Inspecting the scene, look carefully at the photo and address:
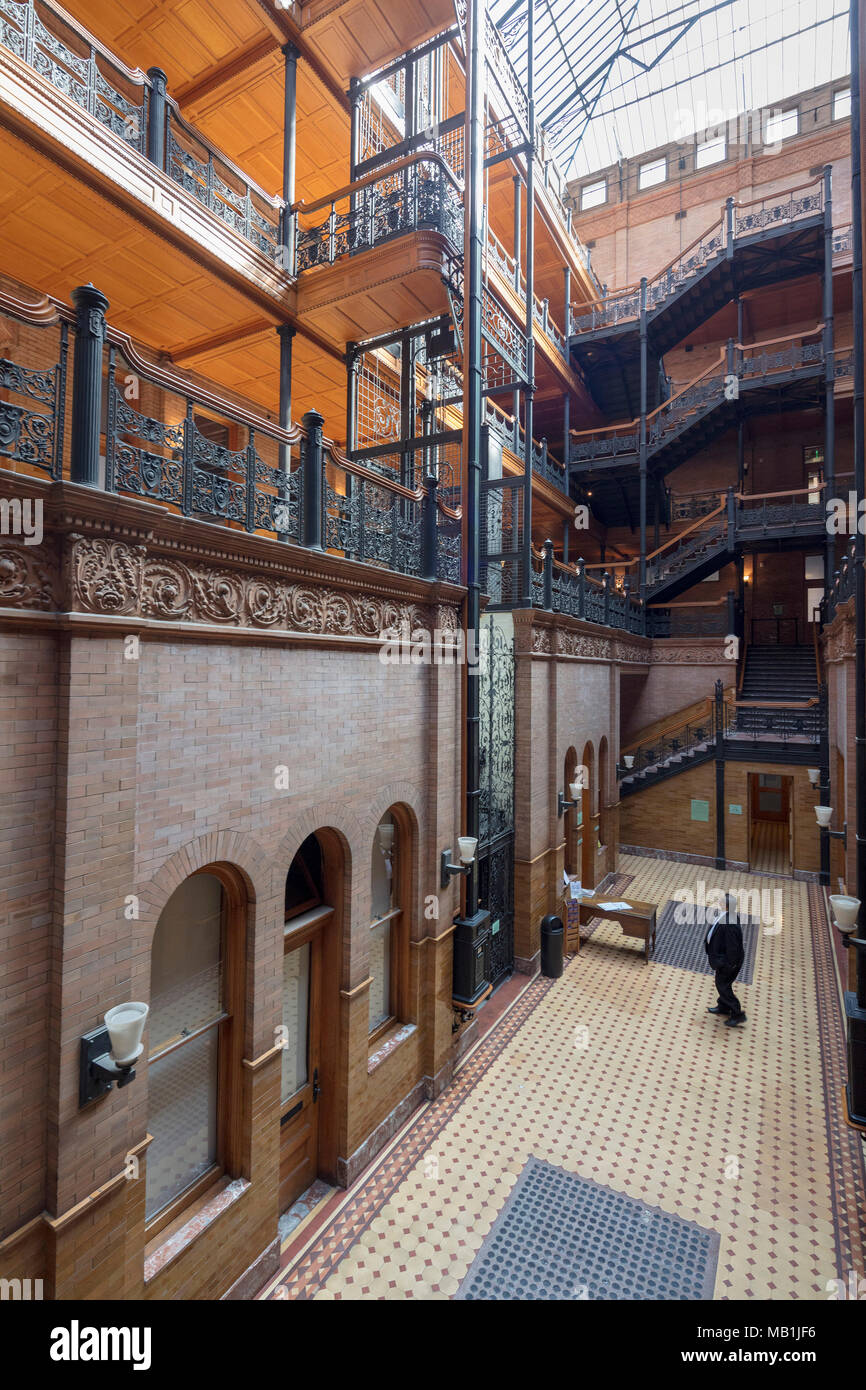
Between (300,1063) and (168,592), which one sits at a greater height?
(168,592)

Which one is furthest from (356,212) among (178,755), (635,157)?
(635,157)

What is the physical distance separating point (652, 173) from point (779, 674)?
70.0 feet

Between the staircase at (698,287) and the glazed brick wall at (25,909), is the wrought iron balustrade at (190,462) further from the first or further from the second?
the staircase at (698,287)

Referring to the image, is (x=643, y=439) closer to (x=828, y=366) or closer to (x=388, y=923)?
(x=828, y=366)

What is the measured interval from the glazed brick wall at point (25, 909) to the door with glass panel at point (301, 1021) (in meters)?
2.27

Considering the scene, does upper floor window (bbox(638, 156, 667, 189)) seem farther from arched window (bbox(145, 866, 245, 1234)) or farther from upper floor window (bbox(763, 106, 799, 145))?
arched window (bbox(145, 866, 245, 1234))

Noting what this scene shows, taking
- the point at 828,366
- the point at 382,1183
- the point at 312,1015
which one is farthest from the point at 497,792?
the point at 828,366

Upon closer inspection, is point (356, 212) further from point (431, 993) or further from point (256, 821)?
point (431, 993)

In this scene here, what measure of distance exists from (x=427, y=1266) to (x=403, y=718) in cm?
484

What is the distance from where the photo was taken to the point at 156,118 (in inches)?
294

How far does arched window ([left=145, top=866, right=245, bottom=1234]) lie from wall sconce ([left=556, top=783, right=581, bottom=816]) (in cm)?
773

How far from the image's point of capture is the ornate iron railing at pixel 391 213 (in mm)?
8594

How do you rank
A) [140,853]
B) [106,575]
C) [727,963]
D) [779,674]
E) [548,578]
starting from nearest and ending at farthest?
[106,575], [140,853], [727,963], [548,578], [779,674]

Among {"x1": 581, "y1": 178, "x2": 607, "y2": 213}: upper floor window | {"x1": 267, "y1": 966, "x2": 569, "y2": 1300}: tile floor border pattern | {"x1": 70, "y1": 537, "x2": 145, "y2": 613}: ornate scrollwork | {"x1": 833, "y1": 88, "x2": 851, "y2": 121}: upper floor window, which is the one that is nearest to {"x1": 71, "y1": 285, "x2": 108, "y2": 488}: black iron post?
{"x1": 70, "y1": 537, "x2": 145, "y2": 613}: ornate scrollwork
